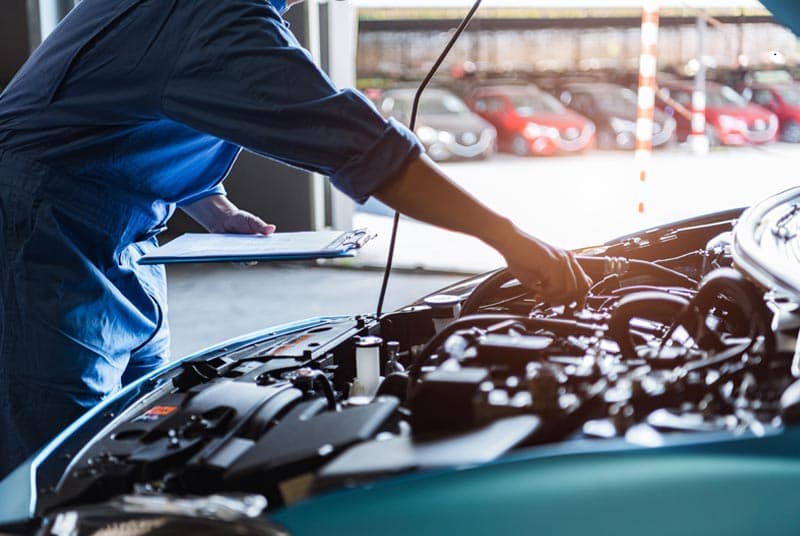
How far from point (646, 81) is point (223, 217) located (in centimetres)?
331

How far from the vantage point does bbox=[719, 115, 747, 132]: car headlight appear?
8.32 metres

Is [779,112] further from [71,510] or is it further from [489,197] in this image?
[71,510]

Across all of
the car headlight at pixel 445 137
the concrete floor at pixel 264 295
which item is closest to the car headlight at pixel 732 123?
the car headlight at pixel 445 137

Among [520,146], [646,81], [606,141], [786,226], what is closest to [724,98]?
[606,141]

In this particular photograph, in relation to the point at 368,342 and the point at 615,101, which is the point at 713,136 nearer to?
the point at 615,101

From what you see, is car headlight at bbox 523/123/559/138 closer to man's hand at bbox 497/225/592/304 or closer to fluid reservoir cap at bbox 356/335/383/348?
fluid reservoir cap at bbox 356/335/383/348

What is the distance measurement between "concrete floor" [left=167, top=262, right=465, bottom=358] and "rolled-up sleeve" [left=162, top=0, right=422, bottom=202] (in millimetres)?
2647

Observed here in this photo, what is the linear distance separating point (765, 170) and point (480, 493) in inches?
292

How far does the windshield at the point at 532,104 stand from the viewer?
8773mm

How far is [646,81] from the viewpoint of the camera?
463 cm

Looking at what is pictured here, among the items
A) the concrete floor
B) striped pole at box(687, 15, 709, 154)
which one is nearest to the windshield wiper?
the concrete floor

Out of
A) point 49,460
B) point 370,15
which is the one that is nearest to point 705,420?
point 49,460

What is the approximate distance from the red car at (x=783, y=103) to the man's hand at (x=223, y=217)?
7.80m

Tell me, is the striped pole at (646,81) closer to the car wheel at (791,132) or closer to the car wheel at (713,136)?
the car wheel at (713,136)
